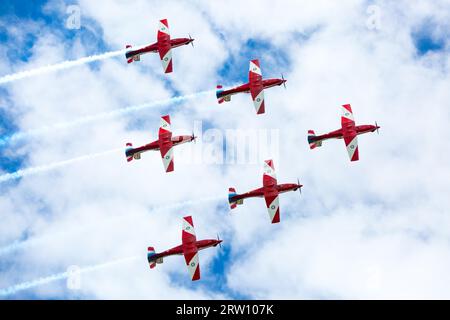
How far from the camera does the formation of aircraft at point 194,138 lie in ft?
385

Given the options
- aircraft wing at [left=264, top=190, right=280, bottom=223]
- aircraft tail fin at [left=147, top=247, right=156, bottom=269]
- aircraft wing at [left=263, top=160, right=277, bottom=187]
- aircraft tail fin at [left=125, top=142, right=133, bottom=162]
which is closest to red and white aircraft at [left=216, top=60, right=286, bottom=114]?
aircraft wing at [left=263, top=160, right=277, bottom=187]

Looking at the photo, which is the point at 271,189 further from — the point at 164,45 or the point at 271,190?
the point at 164,45

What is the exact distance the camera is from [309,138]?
408ft

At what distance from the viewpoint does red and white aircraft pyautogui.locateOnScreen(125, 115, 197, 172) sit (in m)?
119

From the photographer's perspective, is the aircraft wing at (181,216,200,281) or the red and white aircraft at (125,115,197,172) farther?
the red and white aircraft at (125,115,197,172)

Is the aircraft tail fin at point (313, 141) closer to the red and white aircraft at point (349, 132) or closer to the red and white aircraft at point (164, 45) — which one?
the red and white aircraft at point (349, 132)

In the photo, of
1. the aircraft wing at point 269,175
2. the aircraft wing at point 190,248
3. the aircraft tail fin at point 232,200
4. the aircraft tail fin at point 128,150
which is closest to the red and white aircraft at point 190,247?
the aircraft wing at point 190,248

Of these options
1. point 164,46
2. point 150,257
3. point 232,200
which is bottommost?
point 150,257

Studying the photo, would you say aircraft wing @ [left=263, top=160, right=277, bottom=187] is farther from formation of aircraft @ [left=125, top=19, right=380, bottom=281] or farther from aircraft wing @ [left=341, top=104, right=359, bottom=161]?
aircraft wing @ [left=341, top=104, right=359, bottom=161]

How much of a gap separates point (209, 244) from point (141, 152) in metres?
16.3

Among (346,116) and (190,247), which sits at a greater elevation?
(346,116)

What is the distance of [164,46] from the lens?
405 ft

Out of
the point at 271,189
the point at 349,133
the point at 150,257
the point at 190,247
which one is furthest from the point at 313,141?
the point at 150,257

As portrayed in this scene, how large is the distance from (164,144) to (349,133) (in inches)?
1050
